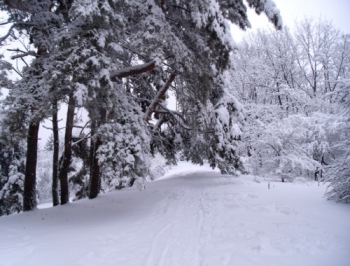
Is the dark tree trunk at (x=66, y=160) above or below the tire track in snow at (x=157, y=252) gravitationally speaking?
above

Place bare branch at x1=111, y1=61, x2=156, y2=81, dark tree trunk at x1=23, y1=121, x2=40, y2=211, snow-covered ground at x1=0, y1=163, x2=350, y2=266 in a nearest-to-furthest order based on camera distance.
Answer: snow-covered ground at x1=0, y1=163, x2=350, y2=266
bare branch at x1=111, y1=61, x2=156, y2=81
dark tree trunk at x1=23, y1=121, x2=40, y2=211

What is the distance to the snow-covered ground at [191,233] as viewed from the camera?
381cm

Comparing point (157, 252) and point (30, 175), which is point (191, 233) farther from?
point (30, 175)

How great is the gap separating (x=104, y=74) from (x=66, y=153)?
15.9 feet

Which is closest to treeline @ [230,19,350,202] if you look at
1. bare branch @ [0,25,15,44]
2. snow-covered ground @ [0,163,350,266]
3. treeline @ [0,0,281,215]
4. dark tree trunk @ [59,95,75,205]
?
treeline @ [0,0,281,215]

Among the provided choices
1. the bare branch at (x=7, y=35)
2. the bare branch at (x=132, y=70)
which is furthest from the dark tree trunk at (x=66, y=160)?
the bare branch at (x=132, y=70)

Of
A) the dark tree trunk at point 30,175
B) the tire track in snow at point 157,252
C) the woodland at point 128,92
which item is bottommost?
the tire track in snow at point 157,252

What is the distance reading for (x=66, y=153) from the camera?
9.09 m

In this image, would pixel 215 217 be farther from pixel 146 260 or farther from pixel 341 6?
pixel 341 6

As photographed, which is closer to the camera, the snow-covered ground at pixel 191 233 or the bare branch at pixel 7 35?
the snow-covered ground at pixel 191 233

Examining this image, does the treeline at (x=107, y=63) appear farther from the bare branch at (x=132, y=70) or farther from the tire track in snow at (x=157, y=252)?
the tire track in snow at (x=157, y=252)

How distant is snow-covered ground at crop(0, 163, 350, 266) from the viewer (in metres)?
3.81

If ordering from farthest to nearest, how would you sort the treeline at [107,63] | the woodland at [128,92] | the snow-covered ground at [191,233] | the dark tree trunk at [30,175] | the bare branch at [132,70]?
A: the dark tree trunk at [30,175] < the bare branch at [132,70] < the woodland at [128,92] < the treeline at [107,63] < the snow-covered ground at [191,233]

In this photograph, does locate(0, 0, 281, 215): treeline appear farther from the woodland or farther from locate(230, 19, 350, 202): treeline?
locate(230, 19, 350, 202): treeline
